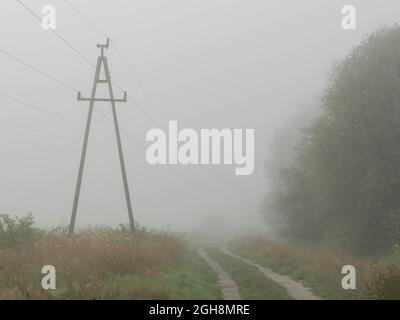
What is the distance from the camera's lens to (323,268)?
2227 centimetres

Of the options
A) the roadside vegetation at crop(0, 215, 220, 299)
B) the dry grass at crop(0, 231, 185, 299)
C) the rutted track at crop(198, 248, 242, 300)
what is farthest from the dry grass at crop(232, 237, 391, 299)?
the dry grass at crop(0, 231, 185, 299)

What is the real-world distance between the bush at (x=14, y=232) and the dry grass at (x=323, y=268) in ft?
40.7

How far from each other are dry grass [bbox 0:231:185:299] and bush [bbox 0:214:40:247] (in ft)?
2.02

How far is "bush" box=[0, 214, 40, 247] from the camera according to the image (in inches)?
803

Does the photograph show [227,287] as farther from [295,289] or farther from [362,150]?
[362,150]

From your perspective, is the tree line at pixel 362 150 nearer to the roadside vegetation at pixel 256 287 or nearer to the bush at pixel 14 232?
the roadside vegetation at pixel 256 287

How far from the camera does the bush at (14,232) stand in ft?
66.9

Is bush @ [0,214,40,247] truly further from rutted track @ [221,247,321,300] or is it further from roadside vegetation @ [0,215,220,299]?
rutted track @ [221,247,321,300]

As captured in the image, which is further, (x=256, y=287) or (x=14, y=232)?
(x=14, y=232)

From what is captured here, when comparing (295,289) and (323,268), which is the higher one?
(323,268)

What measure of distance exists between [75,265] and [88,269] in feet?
A: 2.30

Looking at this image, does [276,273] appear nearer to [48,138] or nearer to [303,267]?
[303,267]

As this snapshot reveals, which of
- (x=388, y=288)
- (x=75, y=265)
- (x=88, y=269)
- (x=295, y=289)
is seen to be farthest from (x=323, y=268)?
(x=75, y=265)
